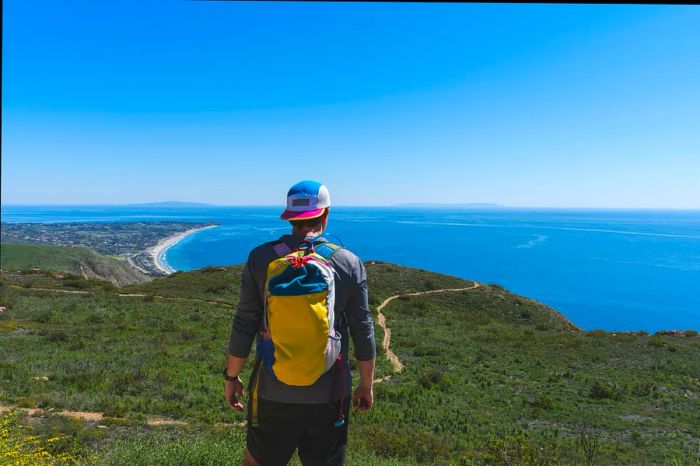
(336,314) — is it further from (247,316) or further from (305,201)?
(305,201)

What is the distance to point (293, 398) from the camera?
7.61 feet

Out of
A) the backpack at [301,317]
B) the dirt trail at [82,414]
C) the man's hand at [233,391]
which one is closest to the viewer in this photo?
the backpack at [301,317]

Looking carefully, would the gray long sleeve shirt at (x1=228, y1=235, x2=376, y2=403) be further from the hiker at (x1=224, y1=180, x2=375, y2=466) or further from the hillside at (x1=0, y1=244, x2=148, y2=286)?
the hillside at (x1=0, y1=244, x2=148, y2=286)

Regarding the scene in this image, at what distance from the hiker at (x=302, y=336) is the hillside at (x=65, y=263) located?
71.3 metres

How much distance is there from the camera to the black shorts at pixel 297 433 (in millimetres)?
2340

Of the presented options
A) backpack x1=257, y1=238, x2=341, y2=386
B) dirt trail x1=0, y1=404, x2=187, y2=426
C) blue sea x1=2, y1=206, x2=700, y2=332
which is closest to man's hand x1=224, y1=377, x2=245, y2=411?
backpack x1=257, y1=238, x2=341, y2=386

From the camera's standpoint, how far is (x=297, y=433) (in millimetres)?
2369

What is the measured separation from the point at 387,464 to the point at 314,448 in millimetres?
4083

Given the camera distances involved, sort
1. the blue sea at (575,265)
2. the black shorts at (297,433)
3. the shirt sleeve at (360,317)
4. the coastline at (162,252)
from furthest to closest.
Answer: the coastline at (162,252)
the blue sea at (575,265)
the shirt sleeve at (360,317)
the black shorts at (297,433)

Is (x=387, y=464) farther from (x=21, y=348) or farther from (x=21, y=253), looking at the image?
(x=21, y=253)

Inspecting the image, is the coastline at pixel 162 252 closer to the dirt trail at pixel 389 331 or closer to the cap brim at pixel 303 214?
the dirt trail at pixel 389 331

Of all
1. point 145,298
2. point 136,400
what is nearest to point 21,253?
point 145,298

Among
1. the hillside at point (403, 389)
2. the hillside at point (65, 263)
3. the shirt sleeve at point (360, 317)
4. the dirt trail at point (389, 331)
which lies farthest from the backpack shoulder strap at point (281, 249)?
the hillside at point (65, 263)

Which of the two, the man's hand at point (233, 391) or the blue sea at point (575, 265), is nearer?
the man's hand at point (233, 391)
